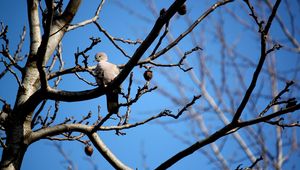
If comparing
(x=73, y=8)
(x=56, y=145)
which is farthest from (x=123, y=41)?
(x=56, y=145)

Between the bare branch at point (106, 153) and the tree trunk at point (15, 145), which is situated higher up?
the tree trunk at point (15, 145)

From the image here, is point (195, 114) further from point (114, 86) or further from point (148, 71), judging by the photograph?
point (114, 86)

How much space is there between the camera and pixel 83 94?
80.0 inches

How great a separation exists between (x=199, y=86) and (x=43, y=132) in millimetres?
4043

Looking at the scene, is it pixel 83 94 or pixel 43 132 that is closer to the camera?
pixel 83 94

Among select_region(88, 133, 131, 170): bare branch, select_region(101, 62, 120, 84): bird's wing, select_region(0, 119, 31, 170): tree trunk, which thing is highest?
select_region(101, 62, 120, 84): bird's wing

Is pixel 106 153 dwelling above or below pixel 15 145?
below

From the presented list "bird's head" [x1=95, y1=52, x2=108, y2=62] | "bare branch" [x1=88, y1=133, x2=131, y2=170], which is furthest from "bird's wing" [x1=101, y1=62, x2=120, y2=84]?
"bare branch" [x1=88, y1=133, x2=131, y2=170]

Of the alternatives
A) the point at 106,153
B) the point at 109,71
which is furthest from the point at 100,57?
the point at 106,153

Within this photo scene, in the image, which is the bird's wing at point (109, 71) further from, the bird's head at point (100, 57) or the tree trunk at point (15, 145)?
the tree trunk at point (15, 145)

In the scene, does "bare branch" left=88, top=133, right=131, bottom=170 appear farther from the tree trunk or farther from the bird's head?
the bird's head

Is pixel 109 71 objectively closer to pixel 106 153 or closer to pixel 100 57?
pixel 100 57

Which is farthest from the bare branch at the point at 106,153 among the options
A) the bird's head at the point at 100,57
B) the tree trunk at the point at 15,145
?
the bird's head at the point at 100,57

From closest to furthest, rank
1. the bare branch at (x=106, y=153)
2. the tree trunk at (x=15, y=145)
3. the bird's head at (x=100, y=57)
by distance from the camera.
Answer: the tree trunk at (x=15, y=145) → the bare branch at (x=106, y=153) → the bird's head at (x=100, y=57)
